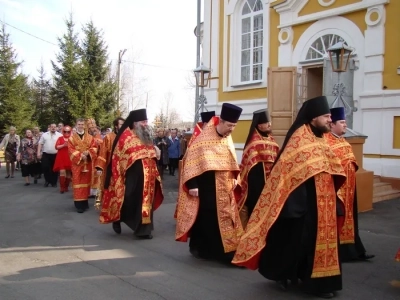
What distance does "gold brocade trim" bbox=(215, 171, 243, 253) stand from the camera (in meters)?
5.64

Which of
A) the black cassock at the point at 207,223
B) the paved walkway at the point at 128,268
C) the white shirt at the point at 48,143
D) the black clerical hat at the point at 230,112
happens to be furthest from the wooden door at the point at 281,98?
the black clerical hat at the point at 230,112

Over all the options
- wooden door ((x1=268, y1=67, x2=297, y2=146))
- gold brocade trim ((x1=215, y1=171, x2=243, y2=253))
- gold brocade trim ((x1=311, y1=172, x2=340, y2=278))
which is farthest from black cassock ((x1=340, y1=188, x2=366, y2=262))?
wooden door ((x1=268, y1=67, x2=297, y2=146))

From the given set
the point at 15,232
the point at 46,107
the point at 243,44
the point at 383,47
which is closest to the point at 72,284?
the point at 15,232

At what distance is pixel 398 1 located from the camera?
11.4 meters

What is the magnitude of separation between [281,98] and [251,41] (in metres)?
3.01

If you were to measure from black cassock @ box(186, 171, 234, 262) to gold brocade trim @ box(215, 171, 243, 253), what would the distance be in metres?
0.07

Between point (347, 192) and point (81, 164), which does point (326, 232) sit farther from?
point (81, 164)

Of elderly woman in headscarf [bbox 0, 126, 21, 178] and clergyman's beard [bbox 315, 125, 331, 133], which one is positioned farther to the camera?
elderly woman in headscarf [bbox 0, 126, 21, 178]

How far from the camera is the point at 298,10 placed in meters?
14.2

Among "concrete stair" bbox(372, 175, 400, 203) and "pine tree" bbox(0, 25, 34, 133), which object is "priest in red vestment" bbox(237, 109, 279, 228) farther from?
"pine tree" bbox(0, 25, 34, 133)

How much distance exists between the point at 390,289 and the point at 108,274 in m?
3.06

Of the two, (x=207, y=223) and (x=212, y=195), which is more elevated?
(x=212, y=195)

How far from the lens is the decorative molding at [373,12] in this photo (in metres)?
11.8

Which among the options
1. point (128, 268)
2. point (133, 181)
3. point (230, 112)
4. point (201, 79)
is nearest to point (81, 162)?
point (133, 181)
